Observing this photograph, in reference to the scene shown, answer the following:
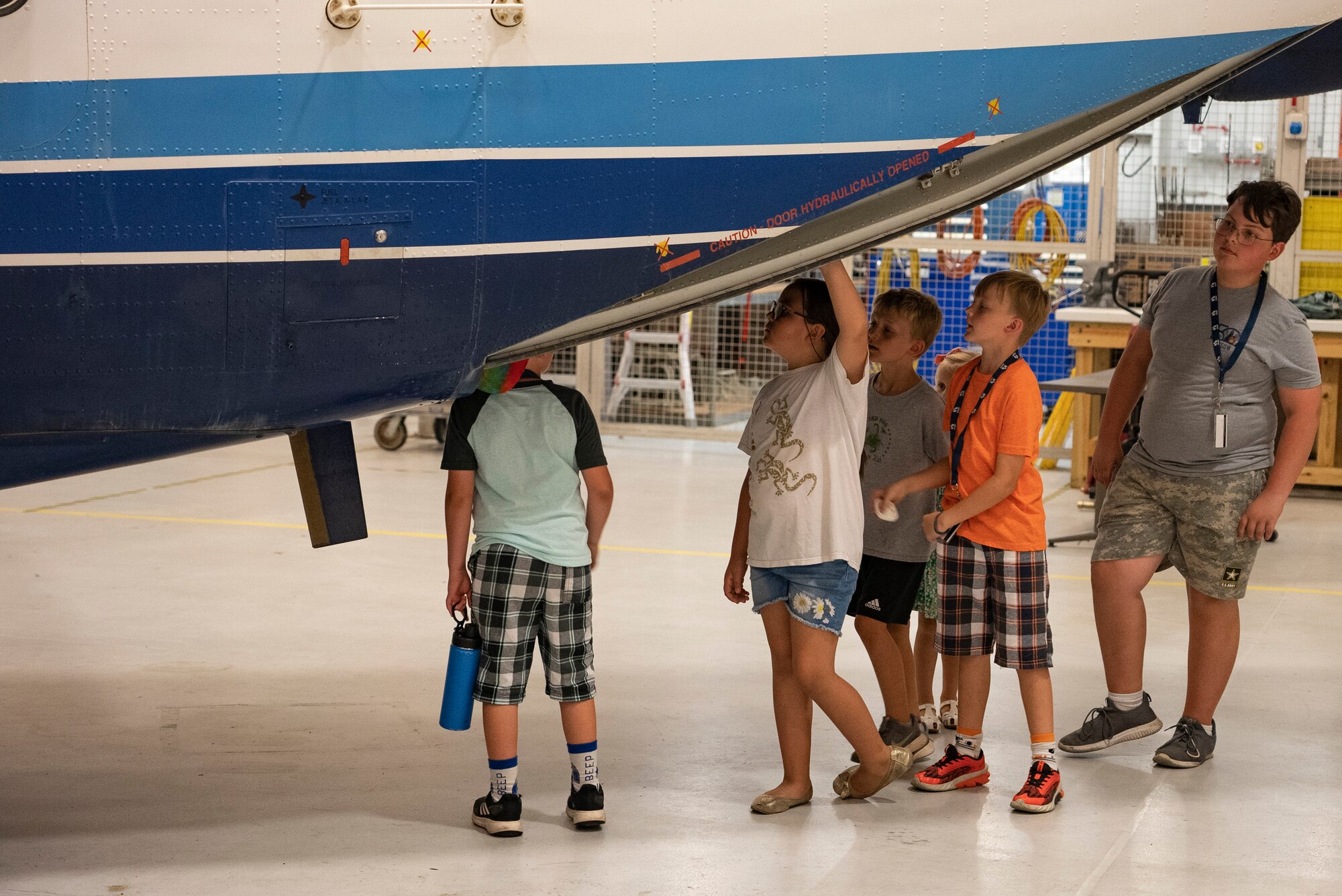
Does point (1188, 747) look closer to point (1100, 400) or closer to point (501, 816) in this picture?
point (501, 816)

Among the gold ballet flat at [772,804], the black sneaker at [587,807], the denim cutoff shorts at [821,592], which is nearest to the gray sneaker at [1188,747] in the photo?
the gold ballet flat at [772,804]

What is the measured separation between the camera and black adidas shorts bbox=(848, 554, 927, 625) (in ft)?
14.2

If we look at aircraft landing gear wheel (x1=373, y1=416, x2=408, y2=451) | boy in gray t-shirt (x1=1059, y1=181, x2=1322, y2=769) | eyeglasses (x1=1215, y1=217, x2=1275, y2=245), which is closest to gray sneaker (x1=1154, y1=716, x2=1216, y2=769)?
boy in gray t-shirt (x1=1059, y1=181, x2=1322, y2=769)

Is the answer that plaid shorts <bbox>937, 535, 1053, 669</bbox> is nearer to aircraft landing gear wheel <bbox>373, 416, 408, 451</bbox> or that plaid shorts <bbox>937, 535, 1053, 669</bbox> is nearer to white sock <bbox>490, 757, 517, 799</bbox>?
white sock <bbox>490, 757, 517, 799</bbox>

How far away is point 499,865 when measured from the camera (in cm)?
367

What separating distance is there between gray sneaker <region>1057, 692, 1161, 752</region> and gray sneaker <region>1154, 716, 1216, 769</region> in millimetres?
77

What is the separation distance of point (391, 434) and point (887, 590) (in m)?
8.14

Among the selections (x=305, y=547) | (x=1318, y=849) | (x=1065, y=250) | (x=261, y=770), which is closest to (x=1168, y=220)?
(x=1065, y=250)

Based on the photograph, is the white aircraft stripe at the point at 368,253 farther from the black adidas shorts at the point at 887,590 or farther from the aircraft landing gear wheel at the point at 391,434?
the aircraft landing gear wheel at the point at 391,434

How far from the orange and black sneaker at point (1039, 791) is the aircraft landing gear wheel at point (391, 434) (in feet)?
27.7

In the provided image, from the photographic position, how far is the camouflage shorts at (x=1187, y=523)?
450cm

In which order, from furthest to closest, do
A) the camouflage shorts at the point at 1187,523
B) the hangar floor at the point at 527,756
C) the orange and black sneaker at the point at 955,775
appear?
the camouflage shorts at the point at 1187,523 → the orange and black sneaker at the point at 955,775 → the hangar floor at the point at 527,756

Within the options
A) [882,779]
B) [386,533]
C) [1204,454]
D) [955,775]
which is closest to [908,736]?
[955,775]

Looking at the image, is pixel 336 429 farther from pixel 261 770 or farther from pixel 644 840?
pixel 644 840
